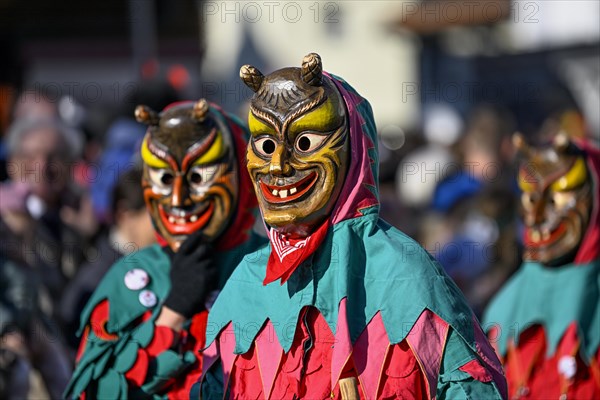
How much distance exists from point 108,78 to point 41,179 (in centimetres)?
1294

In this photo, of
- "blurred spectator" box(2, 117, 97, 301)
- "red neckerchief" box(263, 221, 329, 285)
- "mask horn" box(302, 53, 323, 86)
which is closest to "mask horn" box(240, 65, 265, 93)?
"mask horn" box(302, 53, 323, 86)

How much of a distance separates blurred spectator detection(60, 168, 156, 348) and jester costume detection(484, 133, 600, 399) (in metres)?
1.86

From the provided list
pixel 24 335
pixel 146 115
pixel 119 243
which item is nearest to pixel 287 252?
pixel 146 115

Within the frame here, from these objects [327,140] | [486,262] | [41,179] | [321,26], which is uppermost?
[327,140]

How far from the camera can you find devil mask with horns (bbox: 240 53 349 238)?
4.44 metres

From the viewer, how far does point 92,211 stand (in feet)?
29.3

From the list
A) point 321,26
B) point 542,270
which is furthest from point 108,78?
point 542,270

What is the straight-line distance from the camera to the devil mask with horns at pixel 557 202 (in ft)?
20.7

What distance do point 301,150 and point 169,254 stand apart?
1.22 m

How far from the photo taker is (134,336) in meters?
5.44

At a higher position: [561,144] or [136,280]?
[561,144]

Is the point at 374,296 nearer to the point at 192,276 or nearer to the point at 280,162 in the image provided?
the point at 280,162

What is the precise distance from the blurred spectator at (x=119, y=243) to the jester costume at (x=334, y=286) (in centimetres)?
250

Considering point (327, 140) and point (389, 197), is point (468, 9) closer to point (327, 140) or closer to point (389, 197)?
point (389, 197)
